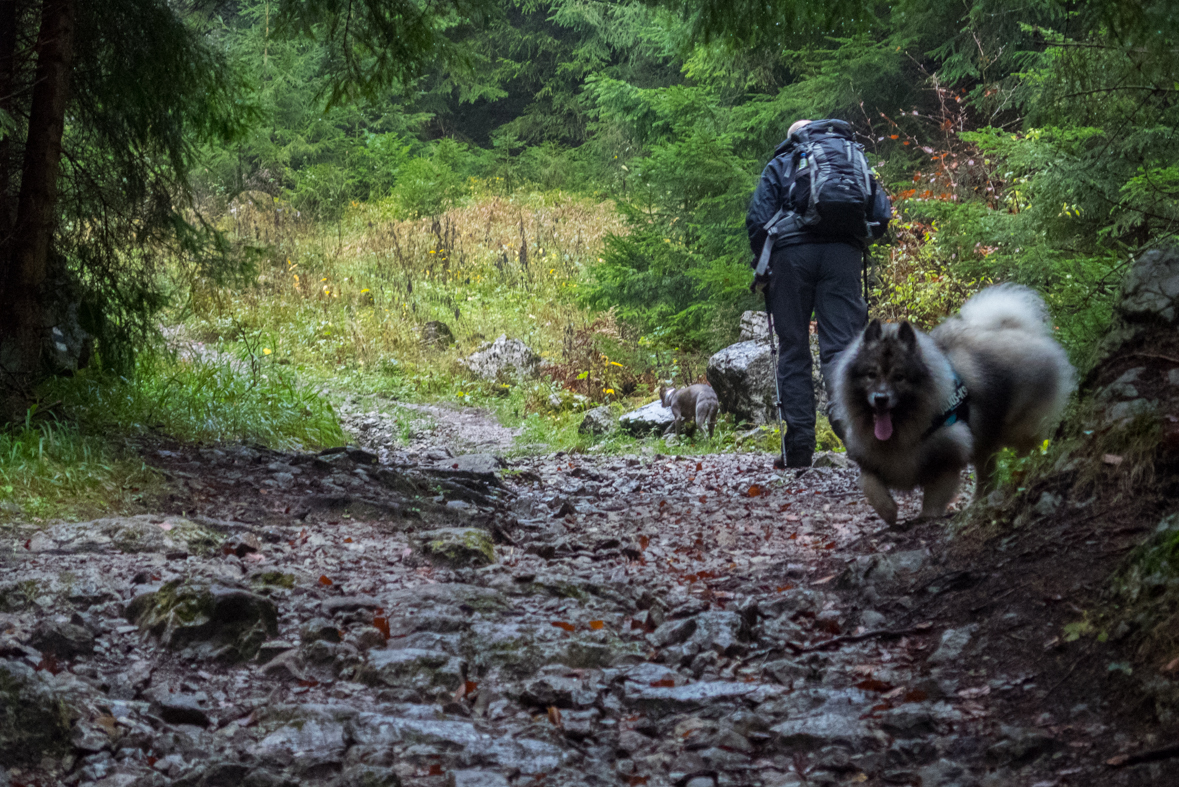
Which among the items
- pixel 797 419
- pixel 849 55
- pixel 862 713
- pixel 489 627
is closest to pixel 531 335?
pixel 849 55

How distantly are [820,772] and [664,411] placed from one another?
25.5 ft

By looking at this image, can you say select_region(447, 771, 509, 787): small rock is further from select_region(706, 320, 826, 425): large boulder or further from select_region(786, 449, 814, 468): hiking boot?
select_region(706, 320, 826, 425): large boulder

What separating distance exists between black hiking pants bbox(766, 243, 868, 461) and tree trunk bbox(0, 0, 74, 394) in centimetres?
449

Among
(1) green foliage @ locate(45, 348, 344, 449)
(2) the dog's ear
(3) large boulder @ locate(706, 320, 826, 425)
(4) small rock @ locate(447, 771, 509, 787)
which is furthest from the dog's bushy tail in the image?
(1) green foliage @ locate(45, 348, 344, 449)

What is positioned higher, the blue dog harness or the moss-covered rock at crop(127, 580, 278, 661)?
the blue dog harness

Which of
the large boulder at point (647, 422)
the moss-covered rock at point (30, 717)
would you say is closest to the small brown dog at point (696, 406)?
the large boulder at point (647, 422)

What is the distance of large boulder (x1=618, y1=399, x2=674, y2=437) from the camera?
31.7 feet

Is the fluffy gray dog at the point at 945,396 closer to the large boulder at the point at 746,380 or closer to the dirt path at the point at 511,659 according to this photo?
the dirt path at the point at 511,659

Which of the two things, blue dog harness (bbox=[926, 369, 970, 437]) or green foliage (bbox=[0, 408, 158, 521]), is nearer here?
blue dog harness (bbox=[926, 369, 970, 437])

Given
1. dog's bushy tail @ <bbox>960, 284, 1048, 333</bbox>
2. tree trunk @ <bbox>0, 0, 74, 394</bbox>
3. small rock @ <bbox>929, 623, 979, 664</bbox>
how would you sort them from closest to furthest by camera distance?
small rock @ <bbox>929, 623, 979, 664</bbox>, dog's bushy tail @ <bbox>960, 284, 1048, 333</bbox>, tree trunk @ <bbox>0, 0, 74, 394</bbox>

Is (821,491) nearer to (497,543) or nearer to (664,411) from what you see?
(497,543)

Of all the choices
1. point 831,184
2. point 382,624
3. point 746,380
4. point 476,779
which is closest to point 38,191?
point 382,624

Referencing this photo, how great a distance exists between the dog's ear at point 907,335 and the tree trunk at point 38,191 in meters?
4.61

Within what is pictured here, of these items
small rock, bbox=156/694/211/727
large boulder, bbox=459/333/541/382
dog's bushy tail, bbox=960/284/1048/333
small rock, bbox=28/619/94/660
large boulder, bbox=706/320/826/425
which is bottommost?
small rock, bbox=156/694/211/727
